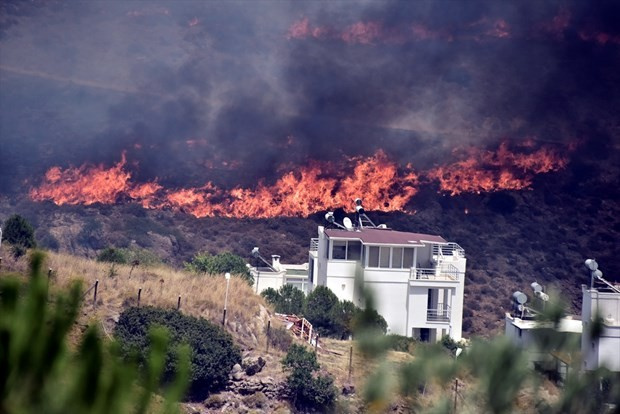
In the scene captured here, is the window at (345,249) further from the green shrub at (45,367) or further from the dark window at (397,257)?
the green shrub at (45,367)

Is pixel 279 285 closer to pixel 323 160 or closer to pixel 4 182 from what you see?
pixel 323 160

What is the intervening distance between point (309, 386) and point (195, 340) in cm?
430

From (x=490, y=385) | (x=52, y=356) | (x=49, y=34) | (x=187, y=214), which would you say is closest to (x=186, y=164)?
(x=187, y=214)

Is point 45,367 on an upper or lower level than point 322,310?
lower

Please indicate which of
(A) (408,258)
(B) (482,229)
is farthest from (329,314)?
(B) (482,229)

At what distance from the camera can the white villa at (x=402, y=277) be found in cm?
4631

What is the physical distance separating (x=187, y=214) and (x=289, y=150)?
12280 millimetres

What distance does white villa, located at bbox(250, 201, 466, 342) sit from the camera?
4631 centimetres

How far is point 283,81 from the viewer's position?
92.4 m

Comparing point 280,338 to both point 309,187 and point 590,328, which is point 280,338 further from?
point 309,187

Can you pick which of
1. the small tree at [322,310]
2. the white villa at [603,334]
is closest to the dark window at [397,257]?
the small tree at [322,310]

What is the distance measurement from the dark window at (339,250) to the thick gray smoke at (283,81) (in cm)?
3448

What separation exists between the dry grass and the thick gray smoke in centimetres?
4065

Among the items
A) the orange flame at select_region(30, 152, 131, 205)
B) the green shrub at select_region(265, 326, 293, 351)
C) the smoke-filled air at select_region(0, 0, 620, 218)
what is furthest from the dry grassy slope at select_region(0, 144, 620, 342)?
the green shrub at select_region(265, 326, 293, 351)
